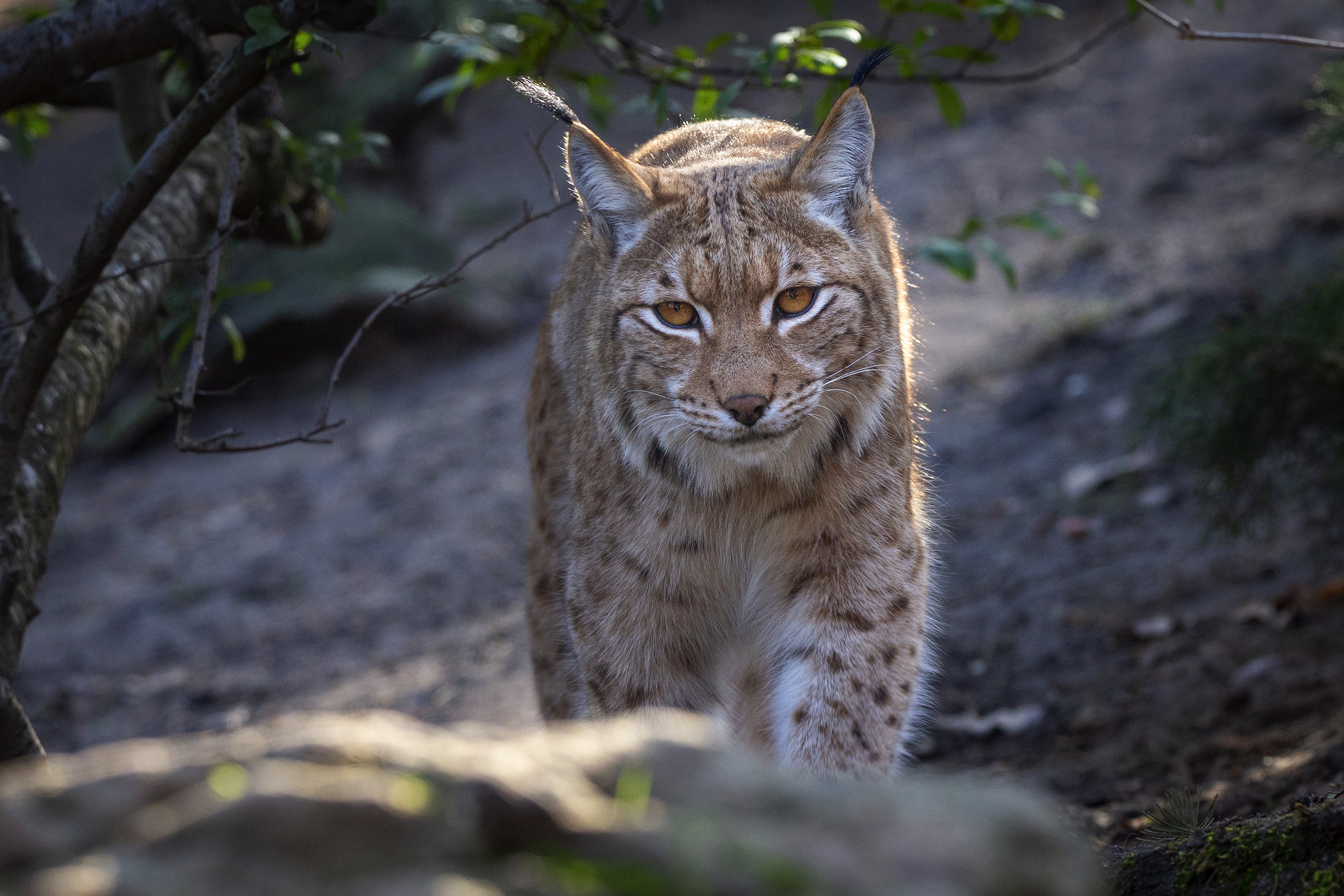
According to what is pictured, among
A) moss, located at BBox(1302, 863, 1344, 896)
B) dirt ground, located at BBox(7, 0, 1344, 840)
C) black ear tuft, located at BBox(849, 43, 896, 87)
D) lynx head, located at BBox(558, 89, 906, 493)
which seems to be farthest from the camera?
dirt ground, located at BBox(7, 0, 1344, 840)

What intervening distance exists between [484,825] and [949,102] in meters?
3.29

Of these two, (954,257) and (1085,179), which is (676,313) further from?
(1085,179)

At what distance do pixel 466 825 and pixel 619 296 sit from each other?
228cm

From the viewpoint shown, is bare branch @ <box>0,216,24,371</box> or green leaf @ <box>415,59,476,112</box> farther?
green leaf @ <box>415,59,476,112</box>

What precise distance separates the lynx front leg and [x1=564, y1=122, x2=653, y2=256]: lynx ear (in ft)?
3.52

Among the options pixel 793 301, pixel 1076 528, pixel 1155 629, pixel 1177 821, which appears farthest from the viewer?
pixel 1076 528

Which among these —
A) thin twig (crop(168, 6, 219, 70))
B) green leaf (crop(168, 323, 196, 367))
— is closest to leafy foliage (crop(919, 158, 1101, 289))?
thin twig (crop(168, 6, 219, 70))

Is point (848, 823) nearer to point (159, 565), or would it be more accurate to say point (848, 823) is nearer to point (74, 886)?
point (74, 886)

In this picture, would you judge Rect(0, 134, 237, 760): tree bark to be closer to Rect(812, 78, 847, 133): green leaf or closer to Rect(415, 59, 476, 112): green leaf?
Rect(415, 59, 476, 112): green leaf

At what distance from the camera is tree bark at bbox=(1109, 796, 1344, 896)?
1948mm

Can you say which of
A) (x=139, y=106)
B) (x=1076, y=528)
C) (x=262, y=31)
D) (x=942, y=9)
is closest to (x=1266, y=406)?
(x=1076, y=528)

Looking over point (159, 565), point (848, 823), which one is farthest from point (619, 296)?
point (159, 565)

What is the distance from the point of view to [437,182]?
14648mm

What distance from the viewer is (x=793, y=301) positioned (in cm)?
299
